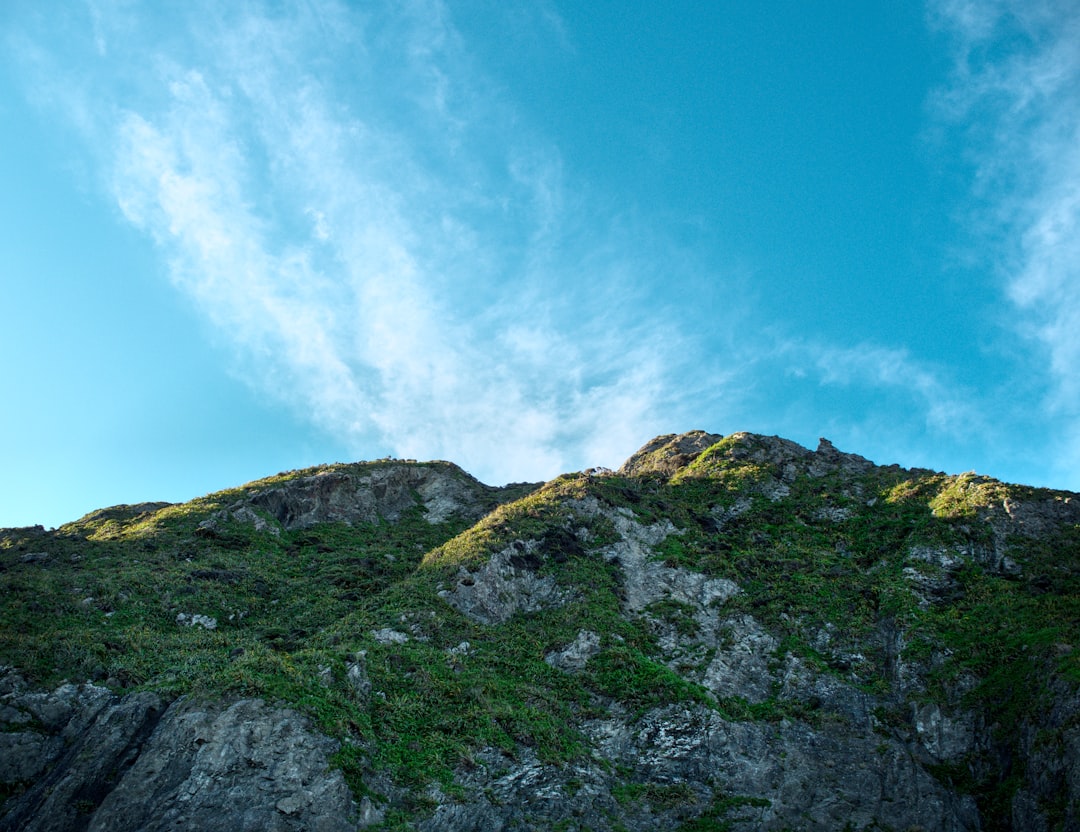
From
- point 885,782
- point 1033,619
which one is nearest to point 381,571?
point 885,782

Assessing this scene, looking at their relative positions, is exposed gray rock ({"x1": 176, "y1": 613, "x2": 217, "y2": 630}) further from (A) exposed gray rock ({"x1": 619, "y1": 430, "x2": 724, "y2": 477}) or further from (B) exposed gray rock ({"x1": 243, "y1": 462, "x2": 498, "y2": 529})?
(A) exposed gray rock ({"x1": 619, "y1": 430, "x2": 724, "y2": 477})

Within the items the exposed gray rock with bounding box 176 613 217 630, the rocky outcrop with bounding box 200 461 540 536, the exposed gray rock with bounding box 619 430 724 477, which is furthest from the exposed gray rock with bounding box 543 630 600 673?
the exposed gray rock with bounding box 619 430 724 477

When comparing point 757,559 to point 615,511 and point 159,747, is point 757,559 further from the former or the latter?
point 159,747

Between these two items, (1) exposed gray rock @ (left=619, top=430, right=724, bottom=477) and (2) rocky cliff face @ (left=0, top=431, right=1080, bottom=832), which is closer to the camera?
(2) rocky cliff face @ (left=0, top=431, right=1080, bottom=832)

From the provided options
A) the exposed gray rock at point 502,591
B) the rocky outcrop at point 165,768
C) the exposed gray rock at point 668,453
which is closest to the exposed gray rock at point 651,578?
the exposed gray rock at point 502,591

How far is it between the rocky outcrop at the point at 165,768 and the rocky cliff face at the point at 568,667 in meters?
0.09

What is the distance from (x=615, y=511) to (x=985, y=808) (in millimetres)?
29814

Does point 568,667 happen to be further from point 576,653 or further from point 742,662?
point 742,662

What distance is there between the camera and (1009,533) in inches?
1601

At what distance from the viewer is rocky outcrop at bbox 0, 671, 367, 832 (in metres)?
20.4

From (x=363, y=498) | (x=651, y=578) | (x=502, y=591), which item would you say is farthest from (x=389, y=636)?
(x=363, y=498)

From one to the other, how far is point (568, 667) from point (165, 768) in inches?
772

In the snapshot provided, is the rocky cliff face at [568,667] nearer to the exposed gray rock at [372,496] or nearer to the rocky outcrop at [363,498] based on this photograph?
the rocky outcrop at [363,498]

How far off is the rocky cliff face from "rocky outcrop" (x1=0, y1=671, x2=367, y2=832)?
0.09 metres
